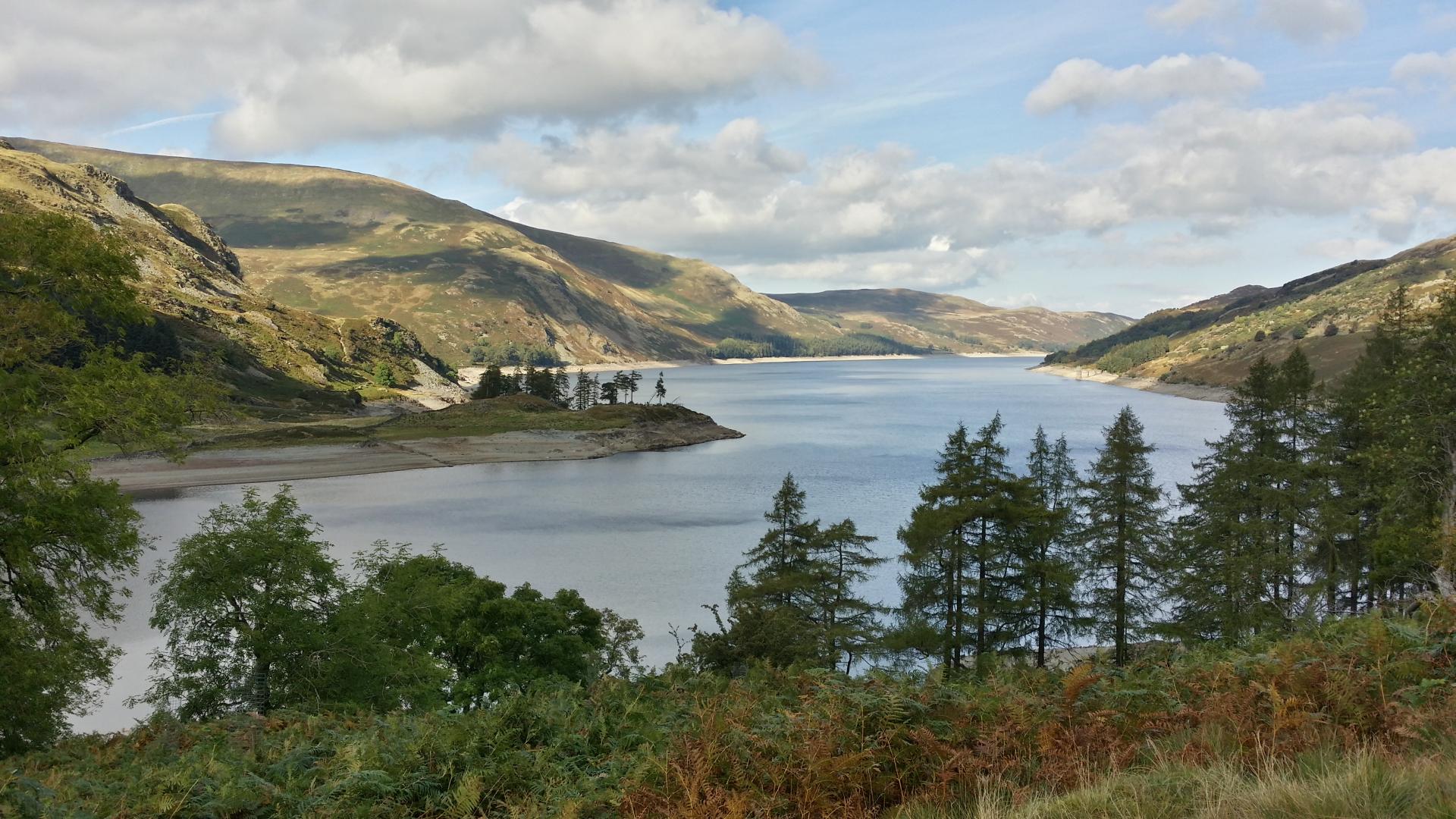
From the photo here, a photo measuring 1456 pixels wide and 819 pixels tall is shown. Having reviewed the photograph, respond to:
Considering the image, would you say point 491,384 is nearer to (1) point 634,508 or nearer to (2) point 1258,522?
(1) point 634,508

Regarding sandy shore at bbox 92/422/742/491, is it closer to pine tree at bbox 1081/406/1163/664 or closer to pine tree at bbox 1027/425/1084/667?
pine tree at bbox 1027/425/1084/667

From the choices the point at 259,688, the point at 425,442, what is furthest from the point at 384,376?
the point at 259,688

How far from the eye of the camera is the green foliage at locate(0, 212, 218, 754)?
13258 mm

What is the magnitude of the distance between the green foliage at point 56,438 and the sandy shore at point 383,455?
237 ft

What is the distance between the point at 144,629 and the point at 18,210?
31411 mm

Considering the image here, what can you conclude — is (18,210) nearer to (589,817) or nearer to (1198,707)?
(589,817)

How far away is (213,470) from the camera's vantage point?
8812 centimetres

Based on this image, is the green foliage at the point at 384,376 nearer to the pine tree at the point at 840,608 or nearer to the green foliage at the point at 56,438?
the pine tree at the point at 840,608

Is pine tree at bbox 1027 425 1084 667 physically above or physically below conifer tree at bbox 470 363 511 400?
below

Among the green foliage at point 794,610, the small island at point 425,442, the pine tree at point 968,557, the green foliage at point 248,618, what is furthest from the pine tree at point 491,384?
the green foliage at point 248,618

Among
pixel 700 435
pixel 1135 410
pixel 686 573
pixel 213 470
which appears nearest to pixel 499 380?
pixel 700 435

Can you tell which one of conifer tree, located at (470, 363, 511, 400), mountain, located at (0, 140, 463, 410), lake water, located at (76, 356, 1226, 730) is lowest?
lake water, located at (76, 356, 1226, 730)

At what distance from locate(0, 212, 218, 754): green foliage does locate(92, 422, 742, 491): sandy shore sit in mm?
72235

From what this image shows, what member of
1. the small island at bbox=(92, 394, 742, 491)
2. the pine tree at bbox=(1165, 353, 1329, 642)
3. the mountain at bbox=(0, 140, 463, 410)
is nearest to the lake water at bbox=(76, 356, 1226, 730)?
the small island at bbox=(92, 394, 742, 491)
